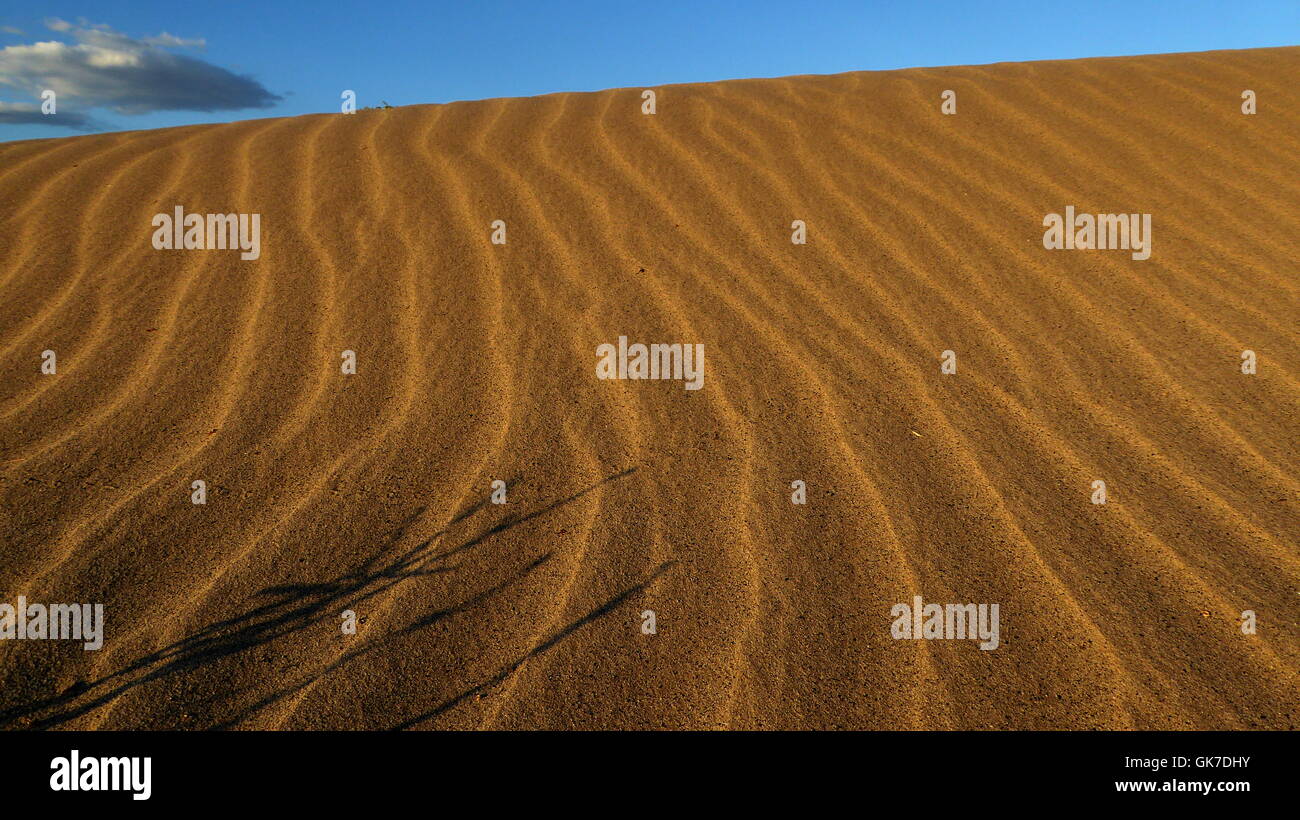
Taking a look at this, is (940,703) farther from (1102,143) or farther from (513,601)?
(1102,143)

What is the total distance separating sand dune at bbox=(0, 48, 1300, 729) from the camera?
2014 mm

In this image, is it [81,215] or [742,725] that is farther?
[81,215]

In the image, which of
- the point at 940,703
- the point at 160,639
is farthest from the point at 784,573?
the point at 160,639

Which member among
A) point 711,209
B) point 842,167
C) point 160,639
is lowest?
point 160,639

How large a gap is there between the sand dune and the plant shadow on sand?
0.5 inches

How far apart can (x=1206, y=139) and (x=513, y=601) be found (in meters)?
5.98

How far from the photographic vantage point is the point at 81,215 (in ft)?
16.1

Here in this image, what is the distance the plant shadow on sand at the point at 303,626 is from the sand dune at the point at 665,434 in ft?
0.04

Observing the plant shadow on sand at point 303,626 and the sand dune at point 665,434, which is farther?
the sand dune at point 665,434

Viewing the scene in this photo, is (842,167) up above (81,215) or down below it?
above

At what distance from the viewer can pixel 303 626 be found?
2.15 m

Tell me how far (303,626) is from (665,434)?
1472 millimetres

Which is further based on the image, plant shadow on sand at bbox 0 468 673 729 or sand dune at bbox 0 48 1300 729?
sand dune at bbox 0 48 1300 729

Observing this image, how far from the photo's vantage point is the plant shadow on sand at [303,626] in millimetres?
1890
